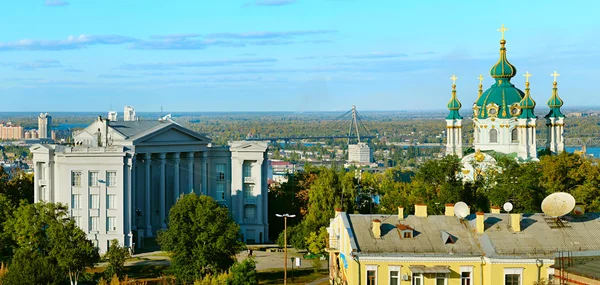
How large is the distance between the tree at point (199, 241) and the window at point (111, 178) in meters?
16.2

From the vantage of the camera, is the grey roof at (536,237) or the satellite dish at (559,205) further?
the satellite dish at (559,205)

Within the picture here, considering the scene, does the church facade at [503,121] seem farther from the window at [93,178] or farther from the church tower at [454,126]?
the window at [93,178]

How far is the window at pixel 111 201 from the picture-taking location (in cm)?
8594

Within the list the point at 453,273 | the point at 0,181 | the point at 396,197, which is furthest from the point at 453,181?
the point at 0,181

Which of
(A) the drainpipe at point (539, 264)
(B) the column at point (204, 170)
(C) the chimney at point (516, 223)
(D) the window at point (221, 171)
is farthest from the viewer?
(D) the window at point (221, 171)

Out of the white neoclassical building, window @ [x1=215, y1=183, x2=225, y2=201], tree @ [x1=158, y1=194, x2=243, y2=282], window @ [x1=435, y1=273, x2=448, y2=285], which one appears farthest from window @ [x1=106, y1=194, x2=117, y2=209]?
window @ [x1=435, y1=273, x2=448, y2=285]

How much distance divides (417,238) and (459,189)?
77.7 ft

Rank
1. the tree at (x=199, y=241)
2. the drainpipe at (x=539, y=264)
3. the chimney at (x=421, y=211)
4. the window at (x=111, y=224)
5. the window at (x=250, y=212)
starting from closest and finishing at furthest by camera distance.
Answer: the drainpipe at (x=539, y=264), the chimney at (x=421, y=211), the tree at (x=199, y=241), the window at (x=111, y=224), the window at (x=250, y=212)

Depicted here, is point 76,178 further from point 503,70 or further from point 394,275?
point 503,70

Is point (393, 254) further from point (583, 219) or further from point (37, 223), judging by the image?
point (37, 223)

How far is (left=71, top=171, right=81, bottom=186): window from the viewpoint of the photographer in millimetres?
86000

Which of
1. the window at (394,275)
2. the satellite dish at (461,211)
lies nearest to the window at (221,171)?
the satellite dish at (461,211)

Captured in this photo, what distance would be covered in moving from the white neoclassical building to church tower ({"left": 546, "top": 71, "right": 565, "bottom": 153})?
31611mm

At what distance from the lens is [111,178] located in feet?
283
